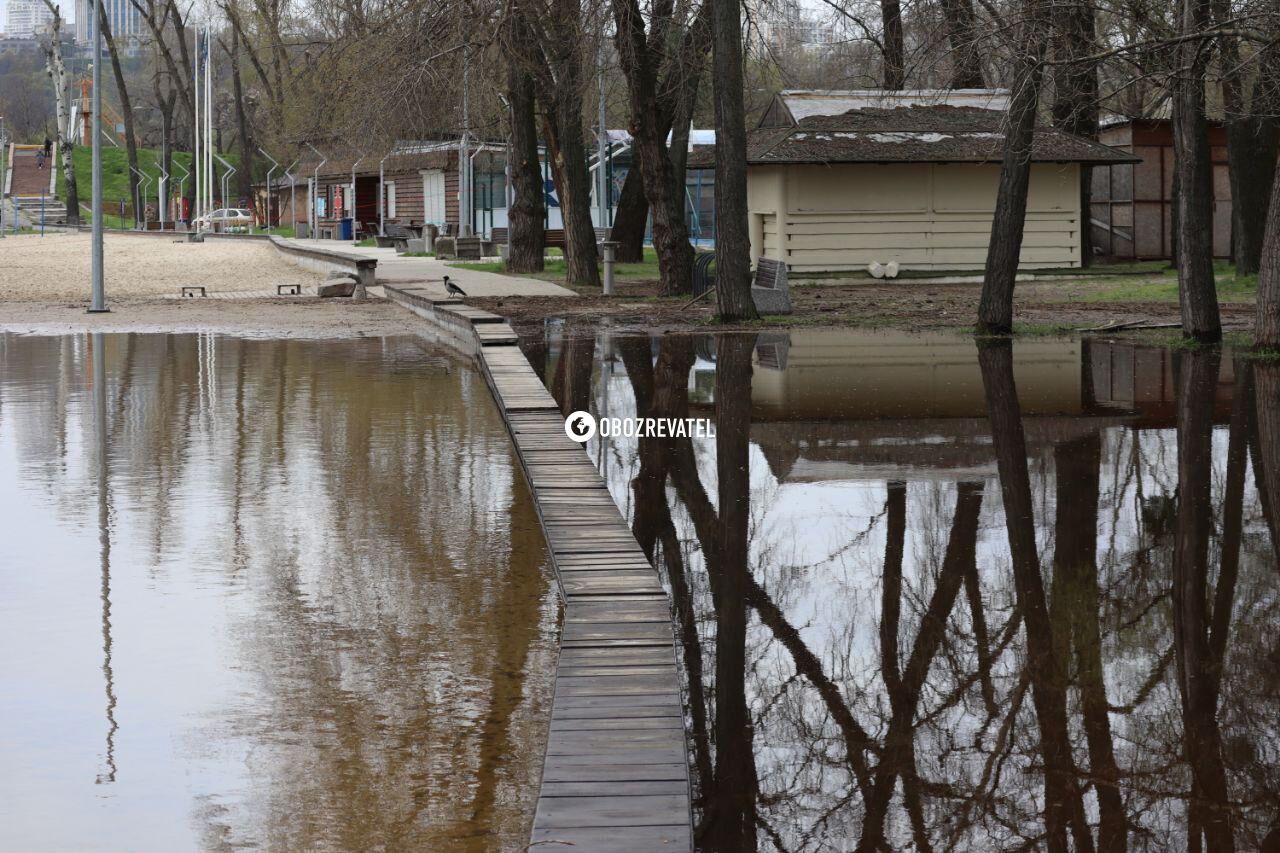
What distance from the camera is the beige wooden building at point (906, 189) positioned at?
28.3m

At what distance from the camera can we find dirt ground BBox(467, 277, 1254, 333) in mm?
19938

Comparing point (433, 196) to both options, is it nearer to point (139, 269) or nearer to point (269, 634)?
point (139, 269)

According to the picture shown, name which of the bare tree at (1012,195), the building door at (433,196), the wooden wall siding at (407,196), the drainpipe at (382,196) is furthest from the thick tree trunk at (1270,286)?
the wooden wall siding at (407,196)

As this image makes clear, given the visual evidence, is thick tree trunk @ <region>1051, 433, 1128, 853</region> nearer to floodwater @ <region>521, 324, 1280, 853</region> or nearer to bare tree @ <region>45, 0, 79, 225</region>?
floodwater @ <region>521, 324, 1280, 853</region>

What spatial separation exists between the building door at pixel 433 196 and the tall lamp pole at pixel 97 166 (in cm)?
2978

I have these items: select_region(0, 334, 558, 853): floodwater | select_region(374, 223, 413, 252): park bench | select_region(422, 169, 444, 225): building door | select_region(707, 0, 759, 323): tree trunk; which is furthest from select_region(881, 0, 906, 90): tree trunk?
select_region(422, 169, 444, 225): building door

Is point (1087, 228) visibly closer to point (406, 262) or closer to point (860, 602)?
point (406, 262)

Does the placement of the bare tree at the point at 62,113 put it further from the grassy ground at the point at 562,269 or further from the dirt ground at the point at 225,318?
the dirt ground at the point at 225,318

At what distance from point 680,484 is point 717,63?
10.7 metres

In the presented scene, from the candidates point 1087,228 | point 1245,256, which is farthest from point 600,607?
point 1087,228

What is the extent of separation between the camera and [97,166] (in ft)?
73.6

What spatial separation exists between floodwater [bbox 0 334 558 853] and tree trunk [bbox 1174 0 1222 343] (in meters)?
7.89

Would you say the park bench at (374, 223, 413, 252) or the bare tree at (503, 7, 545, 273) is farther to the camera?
the park bench at (374, 223, 413, 252)

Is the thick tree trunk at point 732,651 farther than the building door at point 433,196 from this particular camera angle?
No
